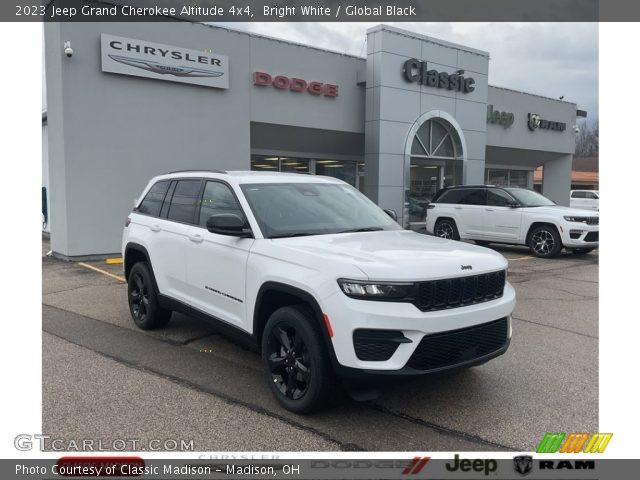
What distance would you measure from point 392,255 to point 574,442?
5.81ft

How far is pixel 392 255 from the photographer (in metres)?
3.92

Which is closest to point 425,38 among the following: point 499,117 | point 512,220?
point 499,117

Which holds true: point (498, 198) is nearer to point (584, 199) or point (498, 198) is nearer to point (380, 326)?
point (380, 326)

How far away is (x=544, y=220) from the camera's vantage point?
487 inches

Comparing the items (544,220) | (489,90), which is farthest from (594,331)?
(489,90)

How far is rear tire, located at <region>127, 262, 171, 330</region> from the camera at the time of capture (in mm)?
6059

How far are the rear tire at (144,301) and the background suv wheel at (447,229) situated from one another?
31.7ft

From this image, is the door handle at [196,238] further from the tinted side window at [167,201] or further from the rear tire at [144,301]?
the rear tire at [144,301]

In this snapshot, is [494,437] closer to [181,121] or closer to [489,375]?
[489,375]

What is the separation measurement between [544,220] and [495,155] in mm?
11051

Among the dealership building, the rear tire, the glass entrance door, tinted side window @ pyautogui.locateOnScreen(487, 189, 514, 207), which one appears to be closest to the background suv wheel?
tinted side window @ pyautogui.locateOnScreen(487, 189, 514, 207)

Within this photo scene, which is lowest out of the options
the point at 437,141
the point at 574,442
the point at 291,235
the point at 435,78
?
the point at 574,442

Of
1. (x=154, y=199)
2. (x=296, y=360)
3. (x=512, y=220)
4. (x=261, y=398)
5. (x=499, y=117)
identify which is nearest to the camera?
(x=296, y=360)

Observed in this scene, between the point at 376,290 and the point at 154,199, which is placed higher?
the point at 154,199
